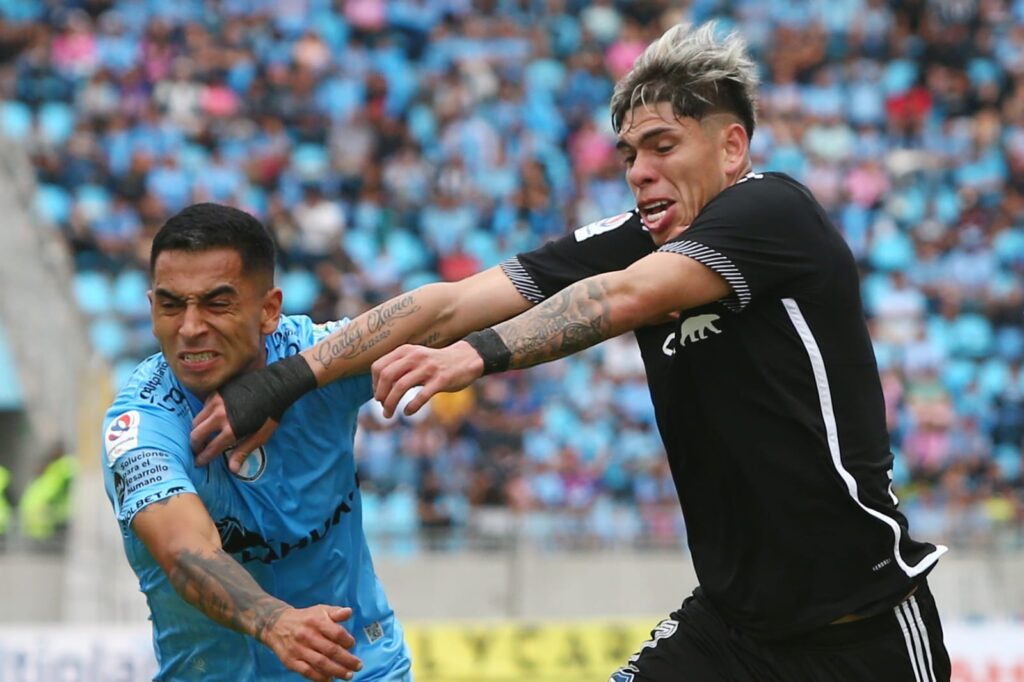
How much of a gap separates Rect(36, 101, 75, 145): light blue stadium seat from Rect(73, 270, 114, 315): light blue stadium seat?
72.9 inches

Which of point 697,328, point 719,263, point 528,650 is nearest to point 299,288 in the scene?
point 528,650

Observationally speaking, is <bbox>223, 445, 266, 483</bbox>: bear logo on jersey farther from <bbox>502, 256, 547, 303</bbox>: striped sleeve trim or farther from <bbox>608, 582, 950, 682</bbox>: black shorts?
<bbox>608, 582, 950, 682</bbox>: black shorts

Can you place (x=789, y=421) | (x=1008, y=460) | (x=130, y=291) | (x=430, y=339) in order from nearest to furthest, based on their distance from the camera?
(x=789, y=421)
(x=430, y=339)
(x=130, y=291)
(x=1008, y=460)

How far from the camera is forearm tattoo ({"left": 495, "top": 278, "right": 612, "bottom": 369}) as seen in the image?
4.65m

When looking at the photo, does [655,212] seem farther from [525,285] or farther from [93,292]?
[93,292]

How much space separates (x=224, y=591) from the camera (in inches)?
182

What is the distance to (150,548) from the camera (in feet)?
15.8

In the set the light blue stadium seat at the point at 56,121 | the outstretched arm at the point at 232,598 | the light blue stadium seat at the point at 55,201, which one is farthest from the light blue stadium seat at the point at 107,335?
the outstretched arm at the point at 232,598

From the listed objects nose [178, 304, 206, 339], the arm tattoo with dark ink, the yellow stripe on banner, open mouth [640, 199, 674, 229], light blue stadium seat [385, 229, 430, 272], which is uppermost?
light blue stadium seat [385, 229, 430, 272]

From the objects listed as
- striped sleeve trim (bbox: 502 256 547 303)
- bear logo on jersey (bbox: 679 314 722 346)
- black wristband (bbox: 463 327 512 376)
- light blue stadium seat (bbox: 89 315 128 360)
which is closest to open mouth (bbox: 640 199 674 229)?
bear logo on jersey (bbox: 679 314 722 346)

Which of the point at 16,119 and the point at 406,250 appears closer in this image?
the point at 16,119

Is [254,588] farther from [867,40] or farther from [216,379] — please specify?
[867,40]

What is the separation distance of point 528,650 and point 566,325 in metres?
7.76

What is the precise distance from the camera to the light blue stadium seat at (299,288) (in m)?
16.9
